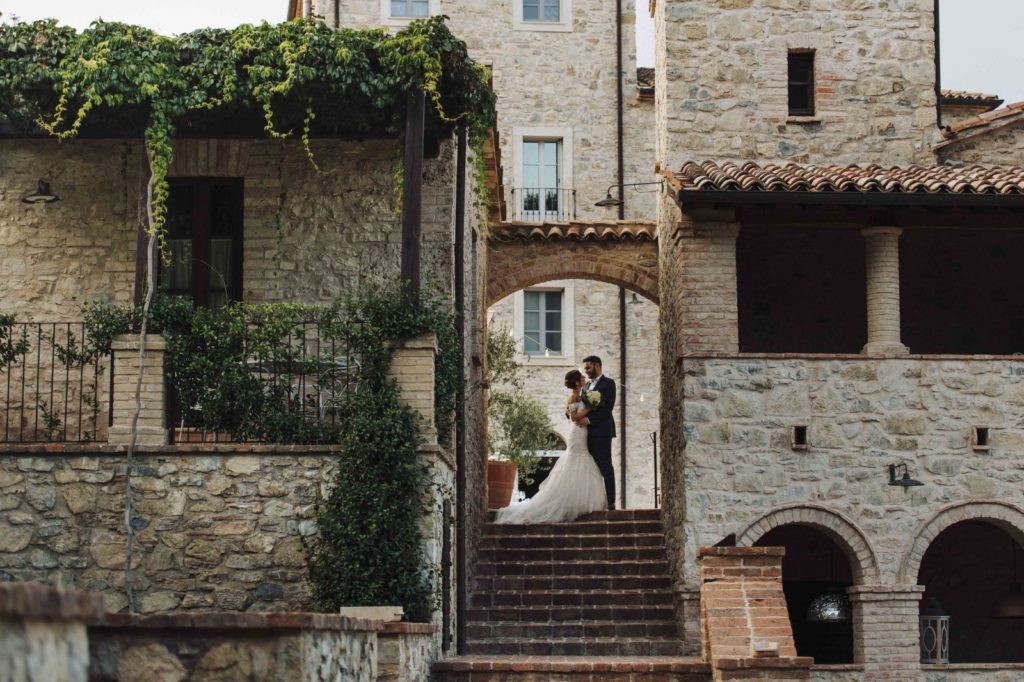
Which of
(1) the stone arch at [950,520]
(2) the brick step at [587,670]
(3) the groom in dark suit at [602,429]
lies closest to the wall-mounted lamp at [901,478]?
(1) the stone arch at [950,520]

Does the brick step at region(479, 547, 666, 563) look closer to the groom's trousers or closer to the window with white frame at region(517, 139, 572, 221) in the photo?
the groom's trousers

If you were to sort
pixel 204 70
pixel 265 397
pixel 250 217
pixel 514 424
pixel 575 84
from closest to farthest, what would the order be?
pixel 265 397 < pixel 204 70 < pixel 250 217 < pixel 514 424 < pixel 575 84

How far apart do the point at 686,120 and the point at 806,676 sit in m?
7.41

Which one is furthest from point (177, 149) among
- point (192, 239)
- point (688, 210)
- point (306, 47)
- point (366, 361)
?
point (688, 210)

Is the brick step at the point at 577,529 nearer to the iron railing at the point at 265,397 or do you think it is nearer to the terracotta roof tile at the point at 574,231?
the terracotta roof tile at the point at 574,231

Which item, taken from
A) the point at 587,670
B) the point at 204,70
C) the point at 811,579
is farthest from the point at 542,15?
the point at 587,670

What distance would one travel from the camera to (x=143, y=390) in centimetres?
1230

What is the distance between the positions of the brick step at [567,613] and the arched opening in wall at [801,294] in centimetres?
394

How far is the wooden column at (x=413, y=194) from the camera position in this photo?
41.6ft

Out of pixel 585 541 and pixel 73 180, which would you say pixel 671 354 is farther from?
pixel 73 180

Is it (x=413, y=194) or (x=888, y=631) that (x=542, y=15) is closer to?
(x=888, y=631)

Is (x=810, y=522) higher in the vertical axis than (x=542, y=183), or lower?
lower

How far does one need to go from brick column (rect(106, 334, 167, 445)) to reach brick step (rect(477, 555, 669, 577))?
19.8 ft

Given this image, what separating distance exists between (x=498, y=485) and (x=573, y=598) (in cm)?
399
